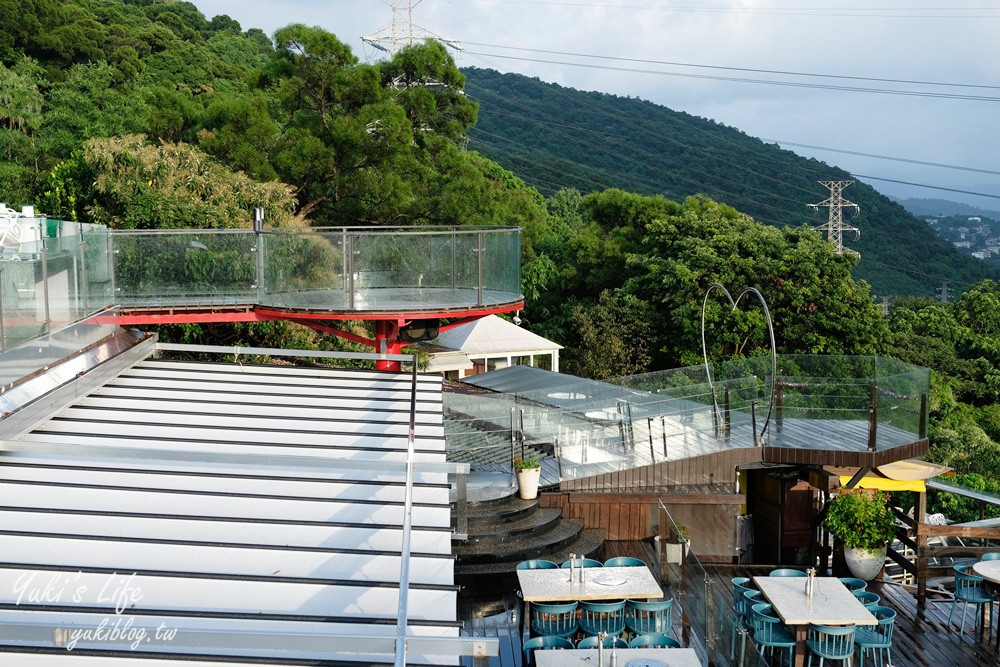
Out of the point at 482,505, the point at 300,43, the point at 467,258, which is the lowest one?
the point at 482,505

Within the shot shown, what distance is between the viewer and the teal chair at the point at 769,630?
1012 centimetres

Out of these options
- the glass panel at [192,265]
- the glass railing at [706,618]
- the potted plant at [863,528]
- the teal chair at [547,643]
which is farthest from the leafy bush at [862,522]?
the glass panel at [192,265]

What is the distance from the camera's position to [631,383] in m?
18.2

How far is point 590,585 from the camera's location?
970 centimetres

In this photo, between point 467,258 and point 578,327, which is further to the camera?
point 578,327

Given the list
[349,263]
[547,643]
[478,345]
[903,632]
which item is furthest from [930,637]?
[478,345]

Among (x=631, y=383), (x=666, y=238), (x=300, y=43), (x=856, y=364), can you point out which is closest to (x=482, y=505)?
(x=631, y=383)

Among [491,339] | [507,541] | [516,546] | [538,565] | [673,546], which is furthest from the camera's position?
[491,339]

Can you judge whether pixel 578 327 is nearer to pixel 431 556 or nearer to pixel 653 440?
pixel 653 440

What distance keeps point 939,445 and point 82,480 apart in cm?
2855

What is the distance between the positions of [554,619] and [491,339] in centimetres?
2089

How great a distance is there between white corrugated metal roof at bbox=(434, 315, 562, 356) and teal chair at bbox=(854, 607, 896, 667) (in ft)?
63.6

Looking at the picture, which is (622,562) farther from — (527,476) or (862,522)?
(862,522)

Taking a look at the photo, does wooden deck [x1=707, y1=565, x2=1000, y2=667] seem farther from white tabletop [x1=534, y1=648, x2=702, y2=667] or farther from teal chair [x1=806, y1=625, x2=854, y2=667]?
white tabletop [x1=534, y1=648, x2=702, y2=667]
